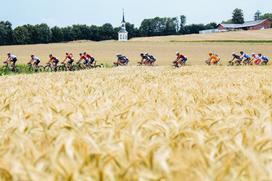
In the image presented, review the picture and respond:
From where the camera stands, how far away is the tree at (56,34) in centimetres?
16888

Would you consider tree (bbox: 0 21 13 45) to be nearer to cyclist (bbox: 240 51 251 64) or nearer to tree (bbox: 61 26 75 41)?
tree (bbox: 61 26 75 41)

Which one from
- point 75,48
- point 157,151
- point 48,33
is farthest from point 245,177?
point 48,33

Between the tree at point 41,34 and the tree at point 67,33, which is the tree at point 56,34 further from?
the tree at point 41,34

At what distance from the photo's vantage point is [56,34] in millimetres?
169750

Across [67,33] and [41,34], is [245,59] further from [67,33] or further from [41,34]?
[67,33]

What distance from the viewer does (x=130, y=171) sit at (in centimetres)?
196

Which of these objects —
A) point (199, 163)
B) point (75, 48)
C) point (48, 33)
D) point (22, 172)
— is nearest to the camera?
point (22, 172)

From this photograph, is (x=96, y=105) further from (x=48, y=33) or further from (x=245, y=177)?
(x=48, y=33)

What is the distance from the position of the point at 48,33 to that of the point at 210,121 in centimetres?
16571

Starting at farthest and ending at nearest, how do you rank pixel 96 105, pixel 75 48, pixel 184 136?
1. pixel 75 48
2. pixel 96 105
3. pixel 184 136

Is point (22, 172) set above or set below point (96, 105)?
above

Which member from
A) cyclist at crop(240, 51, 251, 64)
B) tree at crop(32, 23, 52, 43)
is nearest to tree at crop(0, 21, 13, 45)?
tree at crop(32, 23, 52, 43)

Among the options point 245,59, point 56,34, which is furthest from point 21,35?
point 245,59

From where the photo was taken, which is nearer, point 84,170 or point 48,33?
point 84,170
